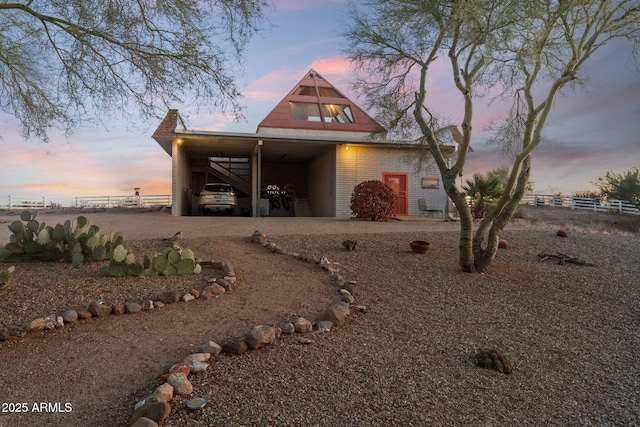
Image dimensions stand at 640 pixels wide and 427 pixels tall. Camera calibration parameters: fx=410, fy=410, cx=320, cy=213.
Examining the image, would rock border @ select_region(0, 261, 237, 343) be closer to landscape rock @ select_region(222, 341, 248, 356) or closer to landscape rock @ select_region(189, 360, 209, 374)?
landscape rock @ select_region(222, 341, 248, 356)

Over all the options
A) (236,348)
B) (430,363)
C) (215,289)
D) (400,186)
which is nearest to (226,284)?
(215,289)

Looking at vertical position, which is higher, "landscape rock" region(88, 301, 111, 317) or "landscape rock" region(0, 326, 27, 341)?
"landscape rock" region(88, 301, 111, 317)

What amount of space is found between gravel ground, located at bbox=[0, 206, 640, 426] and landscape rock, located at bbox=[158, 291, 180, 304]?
221 millimetres

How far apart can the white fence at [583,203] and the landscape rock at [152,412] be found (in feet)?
96.7

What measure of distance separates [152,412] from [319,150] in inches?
772

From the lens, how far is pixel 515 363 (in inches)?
159

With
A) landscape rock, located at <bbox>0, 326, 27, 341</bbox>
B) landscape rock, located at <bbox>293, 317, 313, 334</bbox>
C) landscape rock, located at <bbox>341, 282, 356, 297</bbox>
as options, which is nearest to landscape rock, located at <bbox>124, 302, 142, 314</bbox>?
landscape rock, located at <bbox>0, 326, 27, 341</bbox>

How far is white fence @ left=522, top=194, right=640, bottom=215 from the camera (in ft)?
88.7

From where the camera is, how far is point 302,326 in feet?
14.1

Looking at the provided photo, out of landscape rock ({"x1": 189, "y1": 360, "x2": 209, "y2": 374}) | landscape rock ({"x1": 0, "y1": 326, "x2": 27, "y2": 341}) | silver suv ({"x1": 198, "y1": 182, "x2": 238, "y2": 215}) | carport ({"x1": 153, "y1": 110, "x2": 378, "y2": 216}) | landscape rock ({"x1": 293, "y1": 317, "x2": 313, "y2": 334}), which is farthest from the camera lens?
silver suv ({"x1": 198, "y1": 182, "x2": 238, "y2": 215})

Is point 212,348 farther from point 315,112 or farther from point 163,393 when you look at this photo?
point 315,112

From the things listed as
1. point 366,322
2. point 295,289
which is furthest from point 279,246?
point 366,322

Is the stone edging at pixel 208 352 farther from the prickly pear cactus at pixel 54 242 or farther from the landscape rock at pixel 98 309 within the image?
the prickly pear cactus at pixel 54 242

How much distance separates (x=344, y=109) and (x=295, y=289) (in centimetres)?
1761
